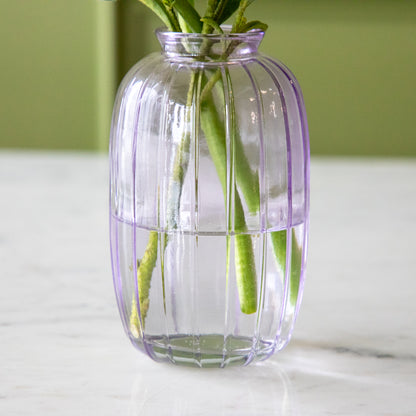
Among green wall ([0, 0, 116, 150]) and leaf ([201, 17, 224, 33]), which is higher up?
leaf ([201, 17, 224, 33])

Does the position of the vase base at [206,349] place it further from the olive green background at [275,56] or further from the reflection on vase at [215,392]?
the olive green background at [275,56]

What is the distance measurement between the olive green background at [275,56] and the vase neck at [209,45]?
5.04ft

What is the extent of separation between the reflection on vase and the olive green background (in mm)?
1582

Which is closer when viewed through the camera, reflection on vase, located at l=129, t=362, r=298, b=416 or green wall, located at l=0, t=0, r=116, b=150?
reflection on vase, located at l=129, t=362, r=298, b=416

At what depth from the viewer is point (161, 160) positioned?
53 centimetres

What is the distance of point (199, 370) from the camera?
567mm

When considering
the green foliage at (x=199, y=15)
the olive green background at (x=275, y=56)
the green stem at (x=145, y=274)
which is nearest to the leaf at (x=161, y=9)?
the green foliage at (x=199, y=15)

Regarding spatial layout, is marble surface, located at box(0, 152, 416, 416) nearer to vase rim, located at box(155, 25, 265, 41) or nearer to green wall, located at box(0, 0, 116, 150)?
vase rim, located at box(155, 25, 265, 41)

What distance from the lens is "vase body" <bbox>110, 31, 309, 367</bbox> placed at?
1.72 feet

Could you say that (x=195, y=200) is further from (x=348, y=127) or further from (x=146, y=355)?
(x=348, y=127)

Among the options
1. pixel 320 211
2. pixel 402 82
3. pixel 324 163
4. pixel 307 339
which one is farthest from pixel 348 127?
pixel 307 339

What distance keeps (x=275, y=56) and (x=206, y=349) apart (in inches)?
62.7

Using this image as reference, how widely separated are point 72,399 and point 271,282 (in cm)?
17

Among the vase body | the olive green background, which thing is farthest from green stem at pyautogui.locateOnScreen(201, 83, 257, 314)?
the olive green background
